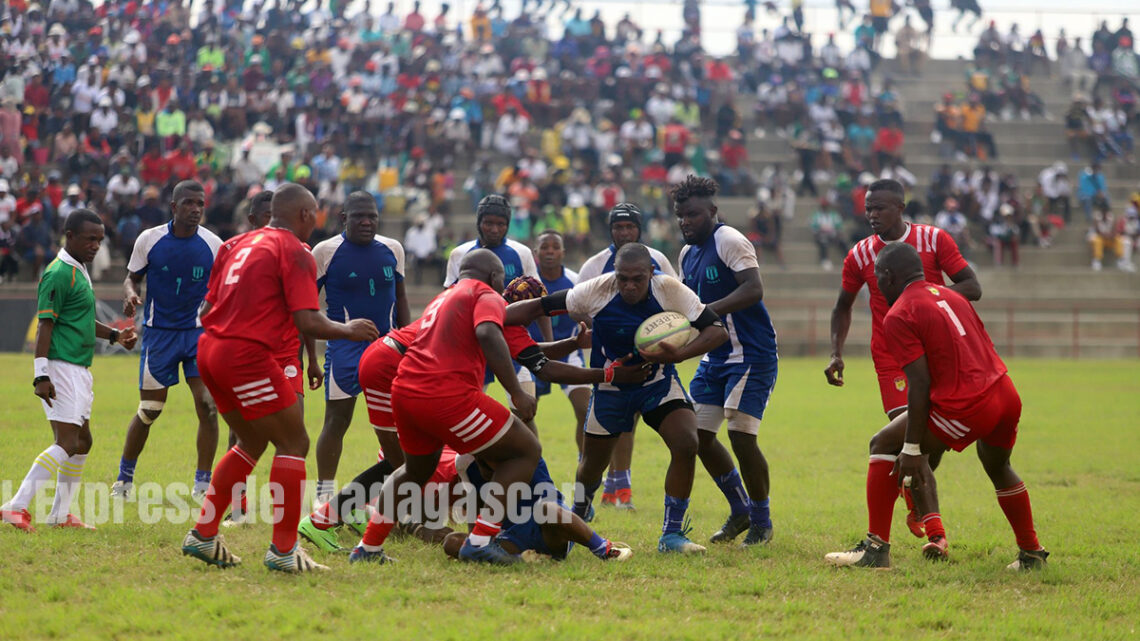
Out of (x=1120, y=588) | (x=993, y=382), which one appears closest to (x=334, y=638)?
(x=993, y=382)

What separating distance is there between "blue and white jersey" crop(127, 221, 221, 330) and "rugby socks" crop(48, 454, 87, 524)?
1816 mm

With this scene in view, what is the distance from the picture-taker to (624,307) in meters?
7.41

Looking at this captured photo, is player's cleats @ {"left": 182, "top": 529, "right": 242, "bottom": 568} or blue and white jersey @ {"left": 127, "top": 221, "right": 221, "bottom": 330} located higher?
blue and white jersey @ {"left": 127, "top": 221, "right": 221, "bottom": 330}

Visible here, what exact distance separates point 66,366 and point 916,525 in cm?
596

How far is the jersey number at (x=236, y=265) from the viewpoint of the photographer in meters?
6.55

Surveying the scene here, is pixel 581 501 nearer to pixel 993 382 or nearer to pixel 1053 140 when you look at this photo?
pixel 993 382

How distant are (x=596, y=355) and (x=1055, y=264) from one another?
26.5 m

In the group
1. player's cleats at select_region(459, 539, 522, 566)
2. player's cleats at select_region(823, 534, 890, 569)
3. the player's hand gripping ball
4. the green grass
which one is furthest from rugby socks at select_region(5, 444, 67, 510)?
player's cleats at select_region(823, 534, 890, 569)

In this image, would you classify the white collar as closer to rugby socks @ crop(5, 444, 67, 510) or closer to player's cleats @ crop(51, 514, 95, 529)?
rugby socks @ crop(5, 444, 67, 510)

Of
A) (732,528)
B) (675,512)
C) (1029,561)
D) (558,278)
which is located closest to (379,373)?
(675,512)

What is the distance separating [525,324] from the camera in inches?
283

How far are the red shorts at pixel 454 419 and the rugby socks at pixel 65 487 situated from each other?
2629 mm

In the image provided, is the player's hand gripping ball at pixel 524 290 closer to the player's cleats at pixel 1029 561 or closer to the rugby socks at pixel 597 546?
the rugby socks at pixel 597 546

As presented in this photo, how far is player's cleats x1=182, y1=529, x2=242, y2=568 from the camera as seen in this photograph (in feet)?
21.5
